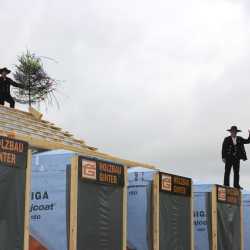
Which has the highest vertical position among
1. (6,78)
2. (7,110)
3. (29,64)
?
(29,64)

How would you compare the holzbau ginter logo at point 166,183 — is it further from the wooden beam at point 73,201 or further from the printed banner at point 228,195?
the wooden beam at point 73,201

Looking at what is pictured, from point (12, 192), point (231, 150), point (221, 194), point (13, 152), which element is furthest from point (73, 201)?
point (231, 150)

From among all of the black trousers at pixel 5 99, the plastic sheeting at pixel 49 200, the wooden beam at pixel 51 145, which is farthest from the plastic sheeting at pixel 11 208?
the black trousers at pixel 5 99

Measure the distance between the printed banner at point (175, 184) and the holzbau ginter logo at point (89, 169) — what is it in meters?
2.30

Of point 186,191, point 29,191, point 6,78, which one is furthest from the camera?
point 6,78

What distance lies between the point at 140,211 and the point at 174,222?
974 millimetres

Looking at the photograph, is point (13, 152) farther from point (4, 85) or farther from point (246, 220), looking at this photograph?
point (246, 220)

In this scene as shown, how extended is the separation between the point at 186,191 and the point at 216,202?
1.57 meters

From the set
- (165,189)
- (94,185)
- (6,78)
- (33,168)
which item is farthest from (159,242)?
(6,78)

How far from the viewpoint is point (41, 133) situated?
14.4 meters

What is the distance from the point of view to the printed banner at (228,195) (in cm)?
1564

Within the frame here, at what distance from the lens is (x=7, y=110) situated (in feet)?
51.0

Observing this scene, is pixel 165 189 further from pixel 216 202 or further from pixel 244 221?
pixel 244 221

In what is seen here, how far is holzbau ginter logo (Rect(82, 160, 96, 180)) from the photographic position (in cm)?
1088
